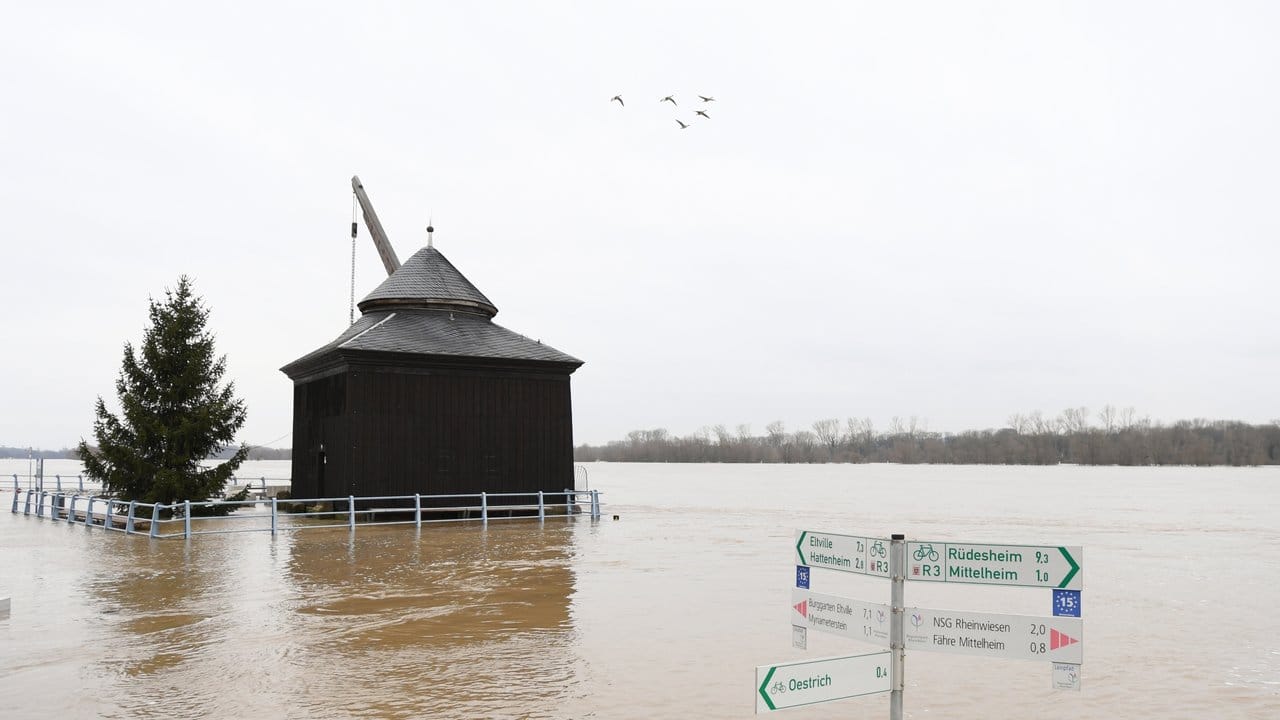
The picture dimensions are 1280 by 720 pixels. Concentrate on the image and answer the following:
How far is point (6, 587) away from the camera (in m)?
15.0

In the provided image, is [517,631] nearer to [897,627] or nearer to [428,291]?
[897,627]

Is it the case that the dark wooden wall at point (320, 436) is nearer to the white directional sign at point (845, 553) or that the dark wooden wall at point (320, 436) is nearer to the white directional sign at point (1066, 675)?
the white directional sign at point (845, 553)

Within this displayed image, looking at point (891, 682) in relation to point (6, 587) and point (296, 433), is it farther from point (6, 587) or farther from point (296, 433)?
point (296, 433)

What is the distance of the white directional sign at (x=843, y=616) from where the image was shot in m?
5.62

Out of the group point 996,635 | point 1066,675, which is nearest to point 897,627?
point 996,635

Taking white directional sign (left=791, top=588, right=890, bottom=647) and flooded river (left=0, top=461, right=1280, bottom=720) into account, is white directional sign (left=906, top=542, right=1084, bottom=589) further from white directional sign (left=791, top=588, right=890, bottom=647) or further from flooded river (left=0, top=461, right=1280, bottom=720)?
flooded river (left=0, top=461, right=1280, bottom=720)

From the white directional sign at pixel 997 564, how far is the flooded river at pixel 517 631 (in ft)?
11.1

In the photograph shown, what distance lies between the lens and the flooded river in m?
8.68

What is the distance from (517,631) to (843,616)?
21.6 ft

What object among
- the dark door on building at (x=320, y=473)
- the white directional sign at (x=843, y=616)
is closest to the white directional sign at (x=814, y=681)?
the white directional sign at (x=843, y=616)

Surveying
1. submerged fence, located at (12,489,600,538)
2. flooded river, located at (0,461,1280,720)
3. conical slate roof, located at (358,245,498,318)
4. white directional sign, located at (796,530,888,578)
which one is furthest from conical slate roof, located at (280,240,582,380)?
white directional sign, located at (796,530,888,578)

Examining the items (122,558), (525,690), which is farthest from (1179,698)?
(122,558)

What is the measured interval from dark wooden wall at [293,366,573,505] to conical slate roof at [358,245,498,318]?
3515 millimetres

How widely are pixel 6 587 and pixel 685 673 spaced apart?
1178cm
